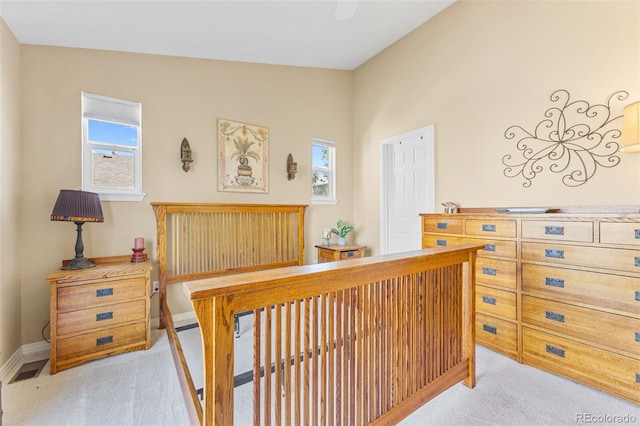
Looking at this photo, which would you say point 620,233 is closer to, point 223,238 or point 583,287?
point 583,287

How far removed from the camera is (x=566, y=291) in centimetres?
195

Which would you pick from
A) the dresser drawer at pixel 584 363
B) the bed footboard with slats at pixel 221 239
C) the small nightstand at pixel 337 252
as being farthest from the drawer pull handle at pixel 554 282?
the bed footboard with slats at pixel 221 239

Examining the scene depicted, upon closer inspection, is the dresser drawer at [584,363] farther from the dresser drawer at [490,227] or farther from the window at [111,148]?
the window at [111,148]

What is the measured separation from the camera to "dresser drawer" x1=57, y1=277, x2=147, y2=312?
2070mm

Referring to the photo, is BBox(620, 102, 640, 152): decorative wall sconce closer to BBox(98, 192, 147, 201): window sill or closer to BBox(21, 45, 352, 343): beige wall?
BBox(21, 45, 352, 343): beige wall

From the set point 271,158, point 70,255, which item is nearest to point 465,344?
point 271,158

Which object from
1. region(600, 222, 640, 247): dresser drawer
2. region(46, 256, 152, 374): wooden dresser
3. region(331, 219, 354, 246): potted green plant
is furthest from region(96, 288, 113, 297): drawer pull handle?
region(600, 222, 640, 247): dresser drawer

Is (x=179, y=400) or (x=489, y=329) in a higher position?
(x=489, y=329)

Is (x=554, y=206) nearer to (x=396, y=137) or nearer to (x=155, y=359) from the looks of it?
(x=396, y=137)

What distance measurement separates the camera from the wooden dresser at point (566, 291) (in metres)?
1.72

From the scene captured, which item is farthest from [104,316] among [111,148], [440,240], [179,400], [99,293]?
[440,240]

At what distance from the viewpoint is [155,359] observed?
225cm

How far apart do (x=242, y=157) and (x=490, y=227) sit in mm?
2686

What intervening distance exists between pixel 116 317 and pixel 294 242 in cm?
194
